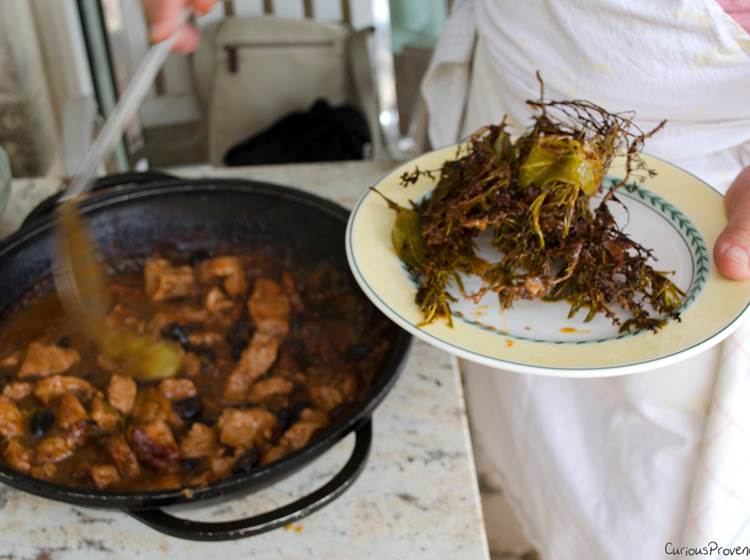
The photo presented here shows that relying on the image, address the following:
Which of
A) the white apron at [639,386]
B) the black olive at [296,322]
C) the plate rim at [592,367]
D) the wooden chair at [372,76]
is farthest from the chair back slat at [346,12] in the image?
the plate rim at [592,367]

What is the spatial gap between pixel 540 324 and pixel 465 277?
0.39 feet

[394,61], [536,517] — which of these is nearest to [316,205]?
[536,517]

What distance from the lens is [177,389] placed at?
109 centimetres

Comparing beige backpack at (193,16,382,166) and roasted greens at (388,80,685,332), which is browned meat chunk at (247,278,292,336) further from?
beige backpack at (193,16,382,166)

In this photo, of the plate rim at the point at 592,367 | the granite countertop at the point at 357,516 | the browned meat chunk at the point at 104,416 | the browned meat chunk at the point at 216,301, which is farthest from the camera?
the browned meat chunk at the point at 216,301

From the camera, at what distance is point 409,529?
0.94 meters

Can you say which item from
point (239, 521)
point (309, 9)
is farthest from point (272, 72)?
point (239, 521)

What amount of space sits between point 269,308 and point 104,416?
1.01 feet

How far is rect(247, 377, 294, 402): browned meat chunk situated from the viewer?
43.1 inches

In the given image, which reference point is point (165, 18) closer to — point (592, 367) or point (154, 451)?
point (154, 451)

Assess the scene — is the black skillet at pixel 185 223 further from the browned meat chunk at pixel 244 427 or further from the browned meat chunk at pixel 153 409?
the browned meat chunk at pixel 153 409

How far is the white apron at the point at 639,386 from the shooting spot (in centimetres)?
99

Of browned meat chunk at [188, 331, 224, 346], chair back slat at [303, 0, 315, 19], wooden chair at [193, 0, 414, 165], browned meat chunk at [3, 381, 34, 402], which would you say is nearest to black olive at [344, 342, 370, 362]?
browned meat chunk at [188, 331, 224, 346]

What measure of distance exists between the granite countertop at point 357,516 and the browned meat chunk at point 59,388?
129 millimetres
